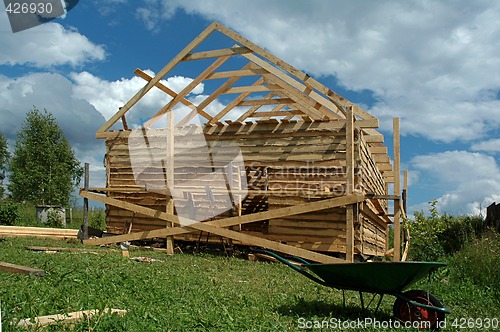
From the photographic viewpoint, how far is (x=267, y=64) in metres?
12.1

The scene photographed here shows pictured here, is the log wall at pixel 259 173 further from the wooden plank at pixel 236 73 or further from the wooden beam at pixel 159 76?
the wooden plank at pixel 236 73

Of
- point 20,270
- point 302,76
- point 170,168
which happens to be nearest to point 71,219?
point 170,168

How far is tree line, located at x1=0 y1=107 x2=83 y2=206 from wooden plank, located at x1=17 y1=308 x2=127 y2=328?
2723 centimetres

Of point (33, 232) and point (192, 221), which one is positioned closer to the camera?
point (192, 221)

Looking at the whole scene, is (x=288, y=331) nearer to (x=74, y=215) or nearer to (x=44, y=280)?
(x=44, y=280)

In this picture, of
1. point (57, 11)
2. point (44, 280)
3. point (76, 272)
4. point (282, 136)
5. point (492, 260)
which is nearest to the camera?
point (57, 11)

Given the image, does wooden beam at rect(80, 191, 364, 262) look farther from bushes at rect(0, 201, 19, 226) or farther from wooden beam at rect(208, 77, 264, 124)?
bushes at rect(0, 201, 19, 226)

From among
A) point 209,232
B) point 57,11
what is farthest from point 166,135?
point 57,11

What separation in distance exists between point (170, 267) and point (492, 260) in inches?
234

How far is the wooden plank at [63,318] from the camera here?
4.28 metres

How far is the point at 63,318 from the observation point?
4.49 m

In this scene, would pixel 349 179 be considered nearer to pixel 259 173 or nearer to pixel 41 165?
pixel 259 173

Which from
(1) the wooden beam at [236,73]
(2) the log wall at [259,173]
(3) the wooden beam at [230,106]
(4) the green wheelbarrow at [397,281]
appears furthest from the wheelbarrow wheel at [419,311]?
(3) the wooden beam at [230,106]

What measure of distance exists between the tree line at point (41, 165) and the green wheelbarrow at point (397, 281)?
27.7 m
